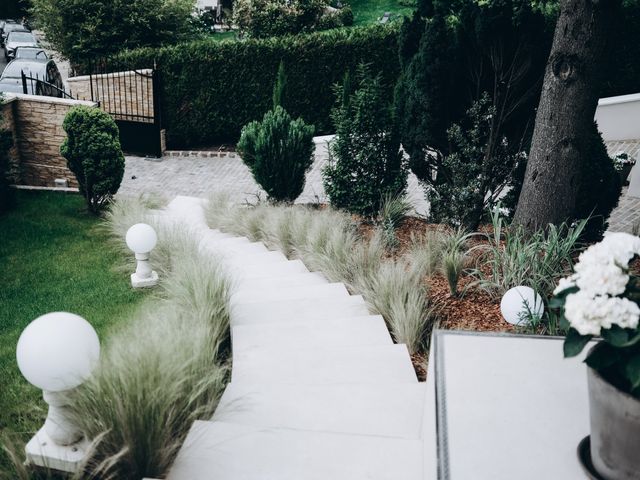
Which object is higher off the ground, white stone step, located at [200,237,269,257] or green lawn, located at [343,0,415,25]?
green lawn, located at [343,0,415,25]

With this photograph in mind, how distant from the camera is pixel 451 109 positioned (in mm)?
6715

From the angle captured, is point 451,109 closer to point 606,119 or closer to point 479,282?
point 479,282

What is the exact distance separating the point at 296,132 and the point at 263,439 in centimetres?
658

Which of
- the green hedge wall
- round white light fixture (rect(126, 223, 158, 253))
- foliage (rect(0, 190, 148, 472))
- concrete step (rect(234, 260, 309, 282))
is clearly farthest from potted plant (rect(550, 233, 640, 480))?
the green hedge wall

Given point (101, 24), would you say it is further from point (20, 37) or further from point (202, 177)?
point (20, 37)

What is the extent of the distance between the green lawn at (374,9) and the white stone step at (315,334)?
20096mm

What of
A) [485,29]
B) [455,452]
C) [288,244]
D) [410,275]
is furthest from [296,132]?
[455,452]

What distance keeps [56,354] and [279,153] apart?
21.3 ft

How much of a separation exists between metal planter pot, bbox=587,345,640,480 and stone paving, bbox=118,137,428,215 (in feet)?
26.7

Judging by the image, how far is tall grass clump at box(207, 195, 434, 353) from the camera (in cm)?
456

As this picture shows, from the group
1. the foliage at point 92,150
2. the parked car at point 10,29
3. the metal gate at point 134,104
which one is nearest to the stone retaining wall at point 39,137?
the foliage at point 92,150

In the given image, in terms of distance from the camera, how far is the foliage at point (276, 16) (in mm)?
17406

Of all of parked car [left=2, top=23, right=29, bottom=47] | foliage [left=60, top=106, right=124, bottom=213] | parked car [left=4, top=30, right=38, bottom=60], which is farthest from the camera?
parked car [left=2, top=23, right=29, bottom=47]

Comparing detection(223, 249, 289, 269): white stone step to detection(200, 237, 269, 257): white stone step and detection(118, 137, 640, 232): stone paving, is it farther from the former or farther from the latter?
detection(118, 137, 640, 232): stone paving
